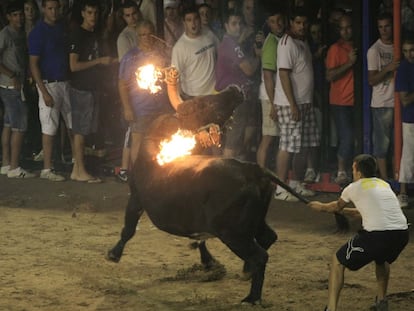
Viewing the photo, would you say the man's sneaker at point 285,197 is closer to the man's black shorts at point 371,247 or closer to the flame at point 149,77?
the flame at point 149,77

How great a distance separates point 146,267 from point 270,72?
155 inches

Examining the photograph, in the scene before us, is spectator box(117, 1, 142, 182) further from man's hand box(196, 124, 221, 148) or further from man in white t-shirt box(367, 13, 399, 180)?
man's hand box(196, 124, 221, 148)

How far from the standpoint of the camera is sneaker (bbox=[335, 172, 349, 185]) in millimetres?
11977

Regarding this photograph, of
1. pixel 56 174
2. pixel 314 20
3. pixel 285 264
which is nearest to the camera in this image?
pixel 285 264

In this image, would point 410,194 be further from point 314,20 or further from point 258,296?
point 258,296

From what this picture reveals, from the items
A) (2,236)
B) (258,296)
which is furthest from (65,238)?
(258,296)

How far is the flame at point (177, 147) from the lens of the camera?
784 cm

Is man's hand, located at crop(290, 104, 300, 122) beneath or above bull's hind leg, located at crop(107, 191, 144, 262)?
above

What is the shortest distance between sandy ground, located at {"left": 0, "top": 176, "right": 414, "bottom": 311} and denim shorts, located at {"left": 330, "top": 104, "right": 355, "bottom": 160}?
115 cm

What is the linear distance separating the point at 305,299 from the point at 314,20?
5471 mm

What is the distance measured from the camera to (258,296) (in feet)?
23.9

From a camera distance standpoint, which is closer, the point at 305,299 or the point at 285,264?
the point at 305,299

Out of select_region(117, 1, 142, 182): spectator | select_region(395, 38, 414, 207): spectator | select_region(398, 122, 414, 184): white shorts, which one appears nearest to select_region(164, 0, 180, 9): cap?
select_region(117, 1, 142, 182): spectator

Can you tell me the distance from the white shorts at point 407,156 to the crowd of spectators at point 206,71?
0.05 meters
